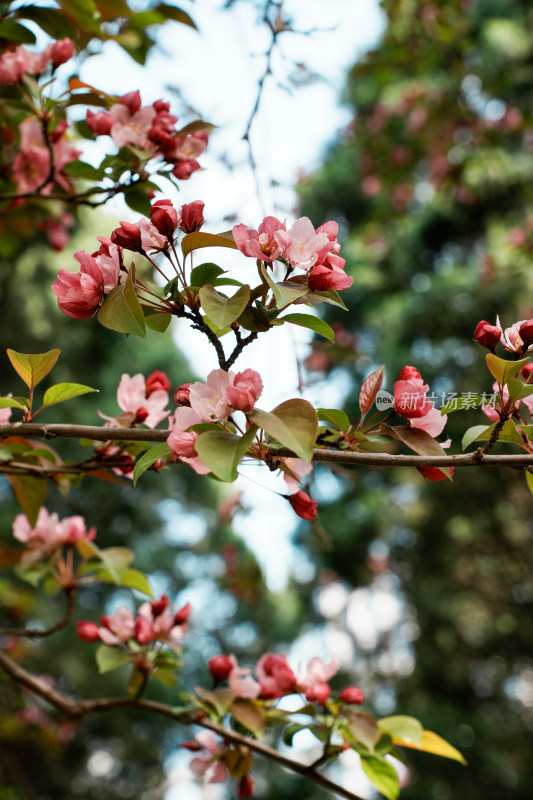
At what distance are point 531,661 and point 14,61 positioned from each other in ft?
12.3

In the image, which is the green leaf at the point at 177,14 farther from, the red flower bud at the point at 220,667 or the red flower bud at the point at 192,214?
the red flower bud at the point at 220,667

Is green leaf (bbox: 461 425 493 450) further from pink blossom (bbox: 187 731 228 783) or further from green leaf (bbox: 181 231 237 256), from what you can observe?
pink blossom (bbox: 187 731 228 783)

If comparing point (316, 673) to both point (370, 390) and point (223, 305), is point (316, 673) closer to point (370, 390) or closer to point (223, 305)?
point (370, 390)

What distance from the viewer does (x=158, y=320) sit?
0.49 m

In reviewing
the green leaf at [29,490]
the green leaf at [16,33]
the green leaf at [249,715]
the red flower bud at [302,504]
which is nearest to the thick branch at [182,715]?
the green leaf at [249,715]

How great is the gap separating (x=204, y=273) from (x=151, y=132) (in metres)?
0.39

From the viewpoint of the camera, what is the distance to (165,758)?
5367 millimetres

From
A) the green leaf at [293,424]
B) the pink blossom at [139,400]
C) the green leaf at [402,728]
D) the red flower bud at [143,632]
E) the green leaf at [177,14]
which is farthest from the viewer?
the green leaf at [177,14]

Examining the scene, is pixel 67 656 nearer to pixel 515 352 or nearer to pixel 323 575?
pixel 323 575

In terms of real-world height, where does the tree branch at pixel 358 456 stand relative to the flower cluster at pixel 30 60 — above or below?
below

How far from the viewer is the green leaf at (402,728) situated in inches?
29.6

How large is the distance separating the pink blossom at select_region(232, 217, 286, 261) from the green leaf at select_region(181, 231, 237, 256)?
1 cm

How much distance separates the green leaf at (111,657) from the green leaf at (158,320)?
52cm

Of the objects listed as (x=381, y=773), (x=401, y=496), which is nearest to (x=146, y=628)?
(x=381, y=773)
